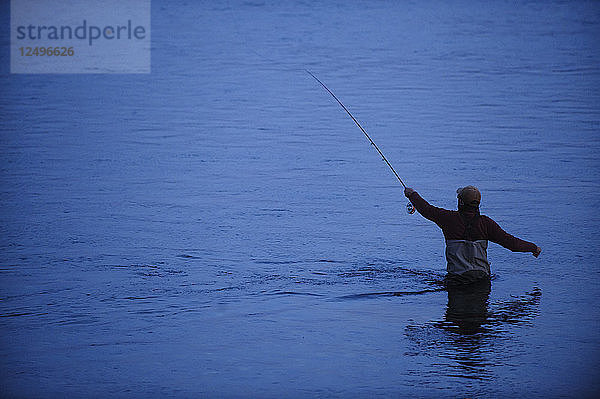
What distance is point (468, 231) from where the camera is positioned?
23.2 ft

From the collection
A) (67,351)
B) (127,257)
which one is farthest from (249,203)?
(67,351)

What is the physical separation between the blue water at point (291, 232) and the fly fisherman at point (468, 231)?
0.31m

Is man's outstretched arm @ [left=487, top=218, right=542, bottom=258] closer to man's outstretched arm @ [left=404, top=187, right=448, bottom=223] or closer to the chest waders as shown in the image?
the chest waders

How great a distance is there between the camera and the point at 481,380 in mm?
5426

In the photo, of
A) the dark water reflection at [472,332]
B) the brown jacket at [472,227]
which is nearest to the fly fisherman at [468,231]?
the brown jacket at [472,227]

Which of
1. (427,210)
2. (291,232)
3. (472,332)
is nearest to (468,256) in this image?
(427,210)

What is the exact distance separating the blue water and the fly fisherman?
1.03 feet

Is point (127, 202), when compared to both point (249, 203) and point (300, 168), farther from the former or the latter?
point (300, 168)

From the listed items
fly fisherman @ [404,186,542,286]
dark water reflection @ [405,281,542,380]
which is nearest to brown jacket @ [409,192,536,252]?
fly fisherman @ [404,186,542,286]

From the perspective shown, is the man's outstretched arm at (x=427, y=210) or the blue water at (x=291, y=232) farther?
the man's outstretched arm at (x=427, y=210)

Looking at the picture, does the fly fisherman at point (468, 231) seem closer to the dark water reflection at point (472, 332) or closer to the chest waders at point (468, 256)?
the chest waders at point (468, 256)

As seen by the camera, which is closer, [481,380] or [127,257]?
[481,380]

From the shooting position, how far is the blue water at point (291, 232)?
18.9 ft

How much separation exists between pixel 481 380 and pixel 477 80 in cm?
1415
